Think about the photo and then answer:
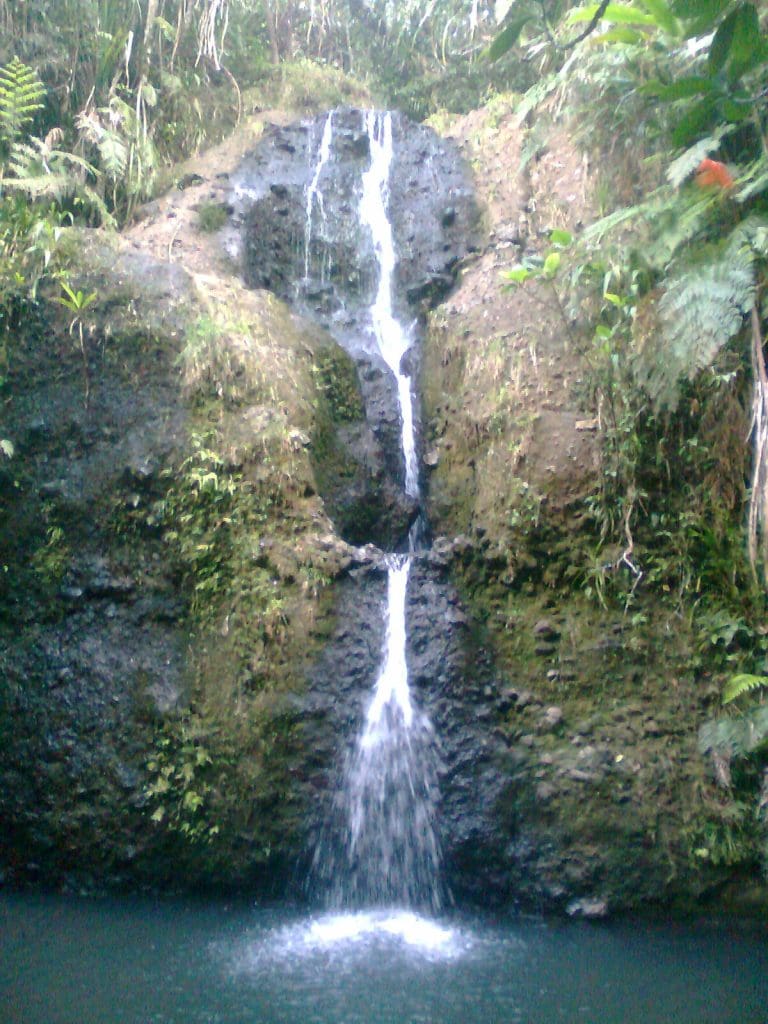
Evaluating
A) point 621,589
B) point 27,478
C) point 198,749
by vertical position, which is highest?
point 27,478

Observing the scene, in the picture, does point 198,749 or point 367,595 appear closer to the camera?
→ point 198,749

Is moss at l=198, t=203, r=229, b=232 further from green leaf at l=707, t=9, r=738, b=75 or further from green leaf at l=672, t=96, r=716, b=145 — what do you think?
green leaf at l=707, t=9, r=738, b=75

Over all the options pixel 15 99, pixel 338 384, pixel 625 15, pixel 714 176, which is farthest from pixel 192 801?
pixel 15 99

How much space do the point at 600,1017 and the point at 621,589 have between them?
2.46m

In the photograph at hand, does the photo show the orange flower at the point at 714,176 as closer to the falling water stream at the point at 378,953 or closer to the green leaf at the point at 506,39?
the green leaf at the point at 506,39

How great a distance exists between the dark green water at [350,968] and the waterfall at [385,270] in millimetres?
3552

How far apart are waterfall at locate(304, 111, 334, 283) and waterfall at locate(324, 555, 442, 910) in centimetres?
481

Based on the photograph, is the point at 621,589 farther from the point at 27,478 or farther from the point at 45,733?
the point at 27,478

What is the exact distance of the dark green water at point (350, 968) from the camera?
361cm

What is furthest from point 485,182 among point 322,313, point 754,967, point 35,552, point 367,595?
point 754,967

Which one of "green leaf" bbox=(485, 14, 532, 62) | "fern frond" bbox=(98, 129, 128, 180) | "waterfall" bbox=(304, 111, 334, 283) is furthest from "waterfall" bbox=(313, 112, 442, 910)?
"fern frond" bbox=(98, 129, 128, 180)

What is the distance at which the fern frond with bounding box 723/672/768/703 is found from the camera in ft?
14.9

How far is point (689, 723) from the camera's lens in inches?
193

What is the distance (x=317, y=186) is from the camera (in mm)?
8672
